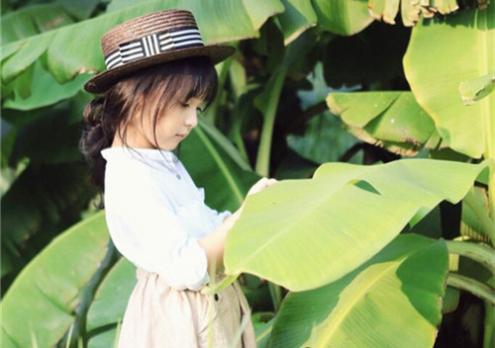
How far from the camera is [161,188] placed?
6.89 feet

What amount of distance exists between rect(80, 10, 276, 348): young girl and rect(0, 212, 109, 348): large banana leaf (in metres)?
0.99

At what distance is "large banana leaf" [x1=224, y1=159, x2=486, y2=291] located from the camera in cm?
183

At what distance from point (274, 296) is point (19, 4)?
7.34 feet

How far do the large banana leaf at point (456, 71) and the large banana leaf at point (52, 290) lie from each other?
1.12 m

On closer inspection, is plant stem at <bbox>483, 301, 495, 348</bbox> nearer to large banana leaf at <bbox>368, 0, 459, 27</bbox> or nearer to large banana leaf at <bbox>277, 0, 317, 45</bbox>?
large banana leaf at <bbox>368, 0, 459, 27</bbox>

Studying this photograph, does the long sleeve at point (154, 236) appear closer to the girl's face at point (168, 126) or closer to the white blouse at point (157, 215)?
the white blouse at point (157, 215)

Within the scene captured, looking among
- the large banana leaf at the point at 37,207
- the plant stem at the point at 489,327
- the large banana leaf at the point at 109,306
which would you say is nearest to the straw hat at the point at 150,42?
the large banana leaf at the point at 109,306

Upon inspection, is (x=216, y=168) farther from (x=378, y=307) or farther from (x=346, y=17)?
(x=378, y=307)

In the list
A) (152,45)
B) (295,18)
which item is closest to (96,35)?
(295,18)

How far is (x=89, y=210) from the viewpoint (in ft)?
16.8

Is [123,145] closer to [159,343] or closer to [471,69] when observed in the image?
[159,343]

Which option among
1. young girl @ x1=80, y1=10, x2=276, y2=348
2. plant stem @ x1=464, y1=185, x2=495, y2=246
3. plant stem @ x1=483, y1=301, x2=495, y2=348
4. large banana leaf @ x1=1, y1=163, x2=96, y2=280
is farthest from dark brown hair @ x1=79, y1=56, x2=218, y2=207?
A: large banana leaf @ x1=1, y1=163, x2=96, y2=280

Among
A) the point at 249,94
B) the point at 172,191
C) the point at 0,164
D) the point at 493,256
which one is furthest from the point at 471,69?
Result: the point at 0,164

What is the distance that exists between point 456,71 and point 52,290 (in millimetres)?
1349
